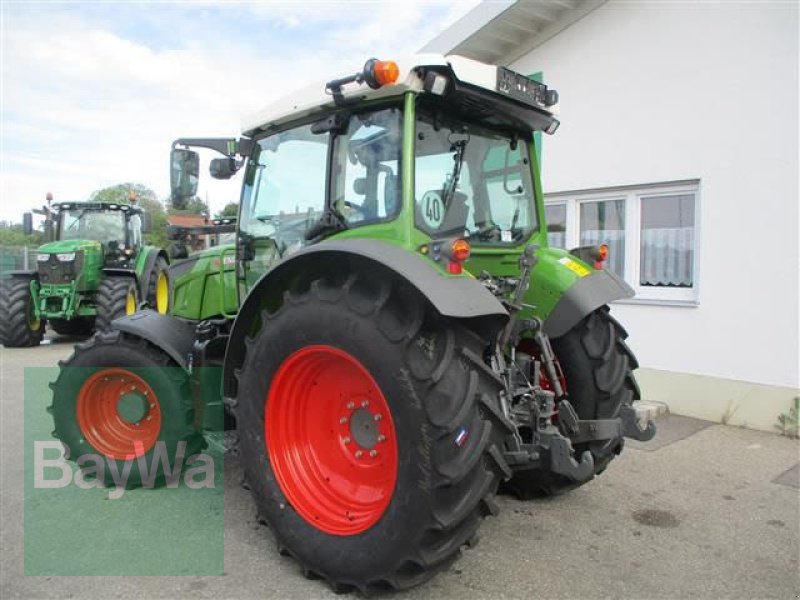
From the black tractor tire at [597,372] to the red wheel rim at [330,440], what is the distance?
3.62 ft

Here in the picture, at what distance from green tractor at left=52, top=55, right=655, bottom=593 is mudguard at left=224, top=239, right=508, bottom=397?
1cm

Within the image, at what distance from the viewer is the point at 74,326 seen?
11.6m

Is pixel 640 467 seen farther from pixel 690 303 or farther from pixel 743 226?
pixel 743 226

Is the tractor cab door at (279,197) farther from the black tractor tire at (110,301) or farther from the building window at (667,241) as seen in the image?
the black tractor tire at (110,301)

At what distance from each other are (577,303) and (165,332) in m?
2.57

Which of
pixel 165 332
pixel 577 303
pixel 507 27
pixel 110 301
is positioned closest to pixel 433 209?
pixel 577 303

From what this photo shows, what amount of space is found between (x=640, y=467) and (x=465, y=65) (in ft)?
10.4

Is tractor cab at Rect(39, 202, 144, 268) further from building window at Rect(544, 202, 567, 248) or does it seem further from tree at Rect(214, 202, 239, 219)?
building window at Rect(544, 202, 567, 248)

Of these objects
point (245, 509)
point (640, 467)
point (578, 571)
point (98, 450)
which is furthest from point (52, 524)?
point (640, 467)

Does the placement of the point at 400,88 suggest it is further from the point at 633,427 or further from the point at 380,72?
the point at 633,427

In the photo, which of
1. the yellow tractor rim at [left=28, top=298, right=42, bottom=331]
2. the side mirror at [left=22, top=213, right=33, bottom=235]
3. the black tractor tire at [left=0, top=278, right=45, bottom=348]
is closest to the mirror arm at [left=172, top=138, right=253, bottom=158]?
the black tractor tire at [left=0, top=278, right=45, bottom=348]

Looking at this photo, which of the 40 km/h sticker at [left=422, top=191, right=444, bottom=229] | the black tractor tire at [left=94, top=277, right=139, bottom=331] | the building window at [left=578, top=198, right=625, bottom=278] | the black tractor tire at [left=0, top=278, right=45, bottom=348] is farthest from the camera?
the black tractor tire at [left=94, top=277, right=139, bottom=331]

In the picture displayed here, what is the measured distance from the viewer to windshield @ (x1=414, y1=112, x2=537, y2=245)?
3.10m

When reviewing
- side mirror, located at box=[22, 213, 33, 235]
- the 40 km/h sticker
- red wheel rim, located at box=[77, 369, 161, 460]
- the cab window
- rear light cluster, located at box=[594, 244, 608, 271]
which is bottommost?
red wheel rim, located at box=[77, 369, 161, 460]
